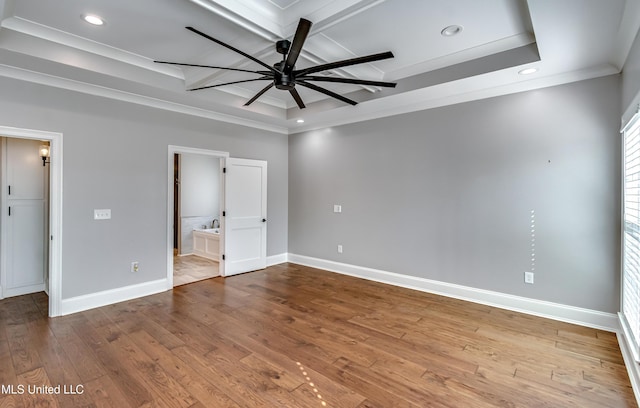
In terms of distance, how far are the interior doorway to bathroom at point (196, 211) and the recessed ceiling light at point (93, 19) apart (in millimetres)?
3557

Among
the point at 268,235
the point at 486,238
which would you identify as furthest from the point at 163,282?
the point at 486,238

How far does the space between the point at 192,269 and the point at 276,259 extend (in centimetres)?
155

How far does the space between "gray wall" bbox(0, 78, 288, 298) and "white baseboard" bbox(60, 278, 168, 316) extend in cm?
6

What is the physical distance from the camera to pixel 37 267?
4.27 metres

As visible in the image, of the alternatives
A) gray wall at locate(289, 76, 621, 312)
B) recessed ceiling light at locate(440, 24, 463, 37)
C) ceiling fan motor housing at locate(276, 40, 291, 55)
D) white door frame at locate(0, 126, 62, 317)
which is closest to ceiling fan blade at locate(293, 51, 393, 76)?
ceiling fan motor housing at locate(276, 40, 291, 55)

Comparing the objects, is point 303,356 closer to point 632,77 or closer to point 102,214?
point 102,214

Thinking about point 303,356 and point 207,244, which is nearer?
point 303,356

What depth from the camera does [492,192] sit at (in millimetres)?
3844

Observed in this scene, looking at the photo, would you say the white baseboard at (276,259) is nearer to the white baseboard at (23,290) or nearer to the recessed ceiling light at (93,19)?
the white baseboard at (23,290)

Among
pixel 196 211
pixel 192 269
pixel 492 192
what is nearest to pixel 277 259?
pixel 192 269

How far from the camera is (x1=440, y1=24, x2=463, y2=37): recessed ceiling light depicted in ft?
9.14

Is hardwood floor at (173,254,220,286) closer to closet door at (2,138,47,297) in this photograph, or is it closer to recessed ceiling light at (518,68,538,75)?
closet door at (2,138,47,297)

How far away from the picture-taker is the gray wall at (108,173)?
11.3 feet

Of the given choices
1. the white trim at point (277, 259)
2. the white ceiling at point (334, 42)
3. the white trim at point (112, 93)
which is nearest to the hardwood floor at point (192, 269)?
the white trim at point (277, 259)
